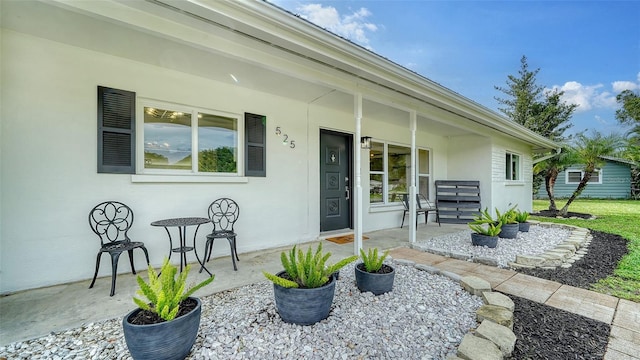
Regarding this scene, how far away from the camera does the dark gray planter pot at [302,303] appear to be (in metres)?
1.84

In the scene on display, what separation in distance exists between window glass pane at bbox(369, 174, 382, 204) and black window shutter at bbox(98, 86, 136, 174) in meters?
4.27

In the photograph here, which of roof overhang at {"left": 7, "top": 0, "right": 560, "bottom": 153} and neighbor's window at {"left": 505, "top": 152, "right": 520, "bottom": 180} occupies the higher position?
roof overhang at {"left": 7, "top": 0, "right": 560, "bottom": 153}

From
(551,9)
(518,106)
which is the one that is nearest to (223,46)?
(551,9)

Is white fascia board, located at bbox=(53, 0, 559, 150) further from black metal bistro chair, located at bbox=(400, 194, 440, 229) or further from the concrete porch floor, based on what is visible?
black metal bistro chair, located at bbox=(400, 194, 440, 229)

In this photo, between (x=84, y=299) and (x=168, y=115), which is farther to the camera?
(x=168, y=115)

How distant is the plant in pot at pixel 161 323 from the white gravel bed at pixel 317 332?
0.57ft

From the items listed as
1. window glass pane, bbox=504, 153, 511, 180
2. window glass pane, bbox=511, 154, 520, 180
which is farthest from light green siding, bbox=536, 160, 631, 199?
window glass pane, bbox=504, 153, 511, 180

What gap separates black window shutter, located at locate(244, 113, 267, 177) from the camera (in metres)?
3.87

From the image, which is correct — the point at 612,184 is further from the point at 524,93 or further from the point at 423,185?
the point at 423,185

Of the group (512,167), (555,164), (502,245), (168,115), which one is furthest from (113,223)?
(555,164)

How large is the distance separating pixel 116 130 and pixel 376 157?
4.60 meters

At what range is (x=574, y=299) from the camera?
2.43 meters

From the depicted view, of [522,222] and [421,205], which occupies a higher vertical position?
[421,205]

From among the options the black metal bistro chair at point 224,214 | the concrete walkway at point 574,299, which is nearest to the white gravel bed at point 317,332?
the concrete walkway at point 574,299
